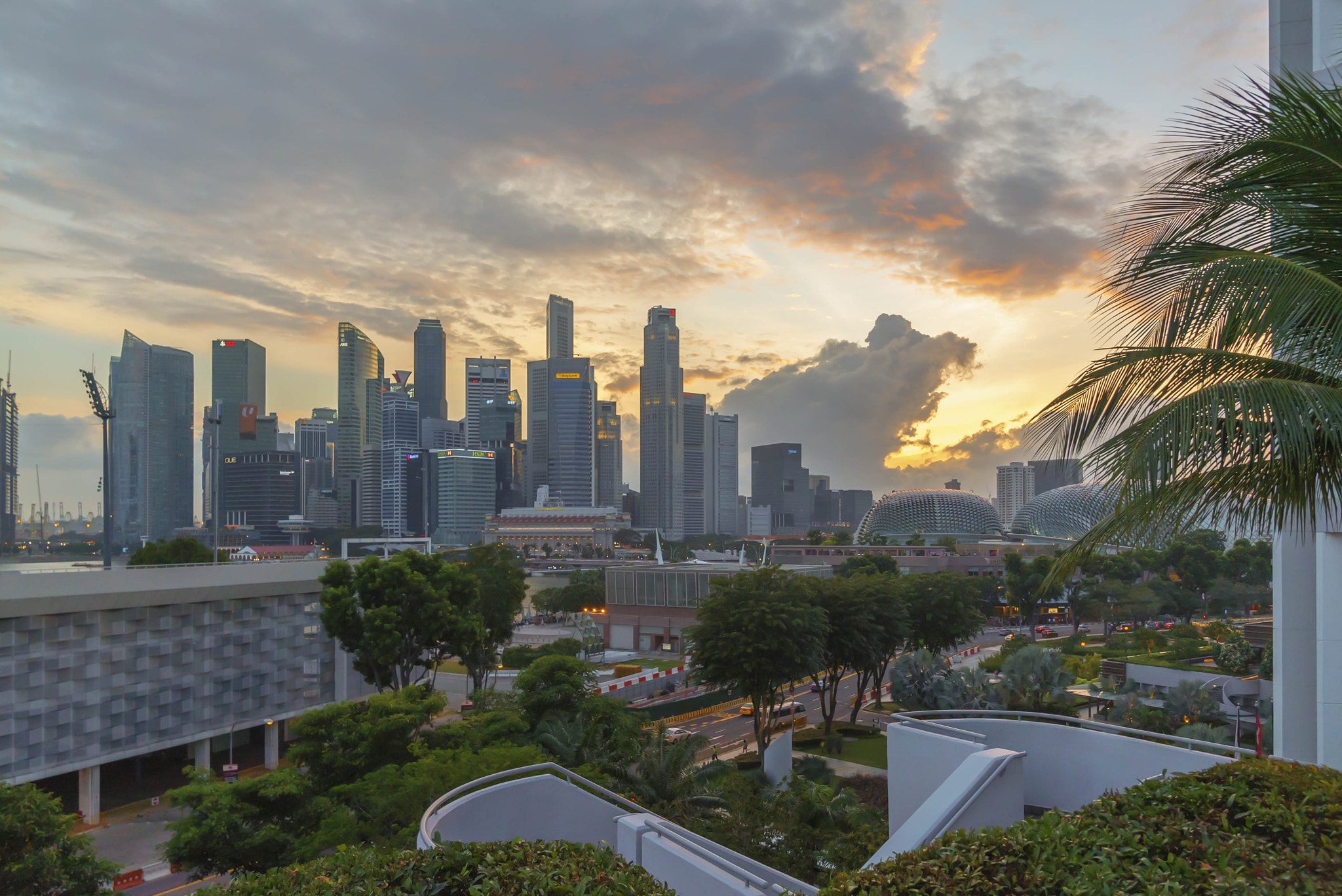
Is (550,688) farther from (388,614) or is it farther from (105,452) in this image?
(105,452)

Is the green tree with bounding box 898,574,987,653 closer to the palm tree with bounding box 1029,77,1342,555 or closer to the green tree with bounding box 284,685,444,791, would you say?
the green tree with bounding box 284,685,444,791

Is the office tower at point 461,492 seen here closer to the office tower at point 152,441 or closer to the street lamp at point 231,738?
the office tower at point 152,441

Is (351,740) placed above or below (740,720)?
above

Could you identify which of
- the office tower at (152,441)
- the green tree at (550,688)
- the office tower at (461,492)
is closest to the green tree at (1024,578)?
the green tree at (550,688)

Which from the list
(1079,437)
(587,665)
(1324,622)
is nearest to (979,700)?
(587,665)

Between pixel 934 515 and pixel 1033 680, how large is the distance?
348 ft

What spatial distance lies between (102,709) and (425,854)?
2545cm

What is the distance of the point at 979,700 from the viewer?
91.6ft

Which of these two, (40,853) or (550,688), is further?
(550,688)

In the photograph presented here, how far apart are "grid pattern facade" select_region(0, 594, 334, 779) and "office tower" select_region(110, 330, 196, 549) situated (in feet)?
367

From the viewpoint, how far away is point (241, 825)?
1557 cm

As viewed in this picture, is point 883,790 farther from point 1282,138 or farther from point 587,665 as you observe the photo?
point 1282,138

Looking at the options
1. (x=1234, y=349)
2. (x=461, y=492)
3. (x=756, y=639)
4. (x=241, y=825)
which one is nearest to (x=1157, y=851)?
(x=1234, y=349)

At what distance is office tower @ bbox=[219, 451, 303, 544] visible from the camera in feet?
600
